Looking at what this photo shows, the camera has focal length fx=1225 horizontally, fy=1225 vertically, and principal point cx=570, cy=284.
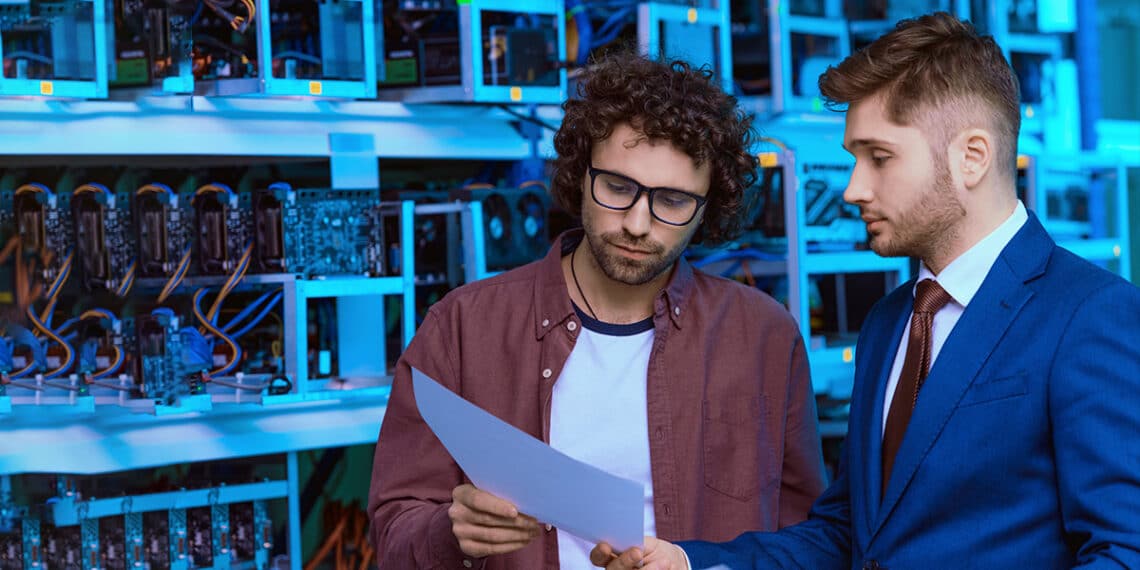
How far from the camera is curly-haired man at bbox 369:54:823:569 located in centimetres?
181

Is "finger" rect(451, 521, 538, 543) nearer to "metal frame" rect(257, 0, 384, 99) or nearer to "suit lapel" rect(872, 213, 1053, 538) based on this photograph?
"suit lapel" rect(872, 213, 1053, 538)

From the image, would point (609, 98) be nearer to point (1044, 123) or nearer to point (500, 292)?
point (500, 292)

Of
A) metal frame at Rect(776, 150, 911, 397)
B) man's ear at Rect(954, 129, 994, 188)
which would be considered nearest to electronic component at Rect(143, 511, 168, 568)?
metal frame at Rect(776, 150, 911, 397)

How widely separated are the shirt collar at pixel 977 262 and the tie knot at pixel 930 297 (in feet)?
0.05

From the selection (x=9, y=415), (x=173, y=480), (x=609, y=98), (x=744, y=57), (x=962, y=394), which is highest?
(x=744, y=57)

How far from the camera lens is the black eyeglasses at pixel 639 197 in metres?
1.81

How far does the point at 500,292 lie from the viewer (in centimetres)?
194

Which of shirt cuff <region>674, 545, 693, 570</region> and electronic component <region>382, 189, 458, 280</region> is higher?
electronic component <region>382, 189, 458, 280</region>

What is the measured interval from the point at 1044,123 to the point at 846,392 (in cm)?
138

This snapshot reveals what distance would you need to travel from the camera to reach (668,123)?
1815 mm

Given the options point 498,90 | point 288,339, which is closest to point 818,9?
point 498,90

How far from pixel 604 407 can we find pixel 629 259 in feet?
0.74

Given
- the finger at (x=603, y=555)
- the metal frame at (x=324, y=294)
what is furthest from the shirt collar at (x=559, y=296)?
the metal frame at (x=324, y=294)

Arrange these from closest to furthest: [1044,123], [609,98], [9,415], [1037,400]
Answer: [1037,400], [609,98], [9,415], [1044,123]
